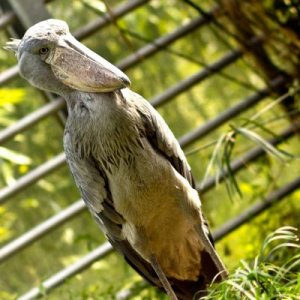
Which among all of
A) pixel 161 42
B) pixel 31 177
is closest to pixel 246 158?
pixel 161 42

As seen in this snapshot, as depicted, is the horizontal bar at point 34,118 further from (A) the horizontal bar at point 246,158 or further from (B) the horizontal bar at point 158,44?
(A) the horizontal bar at point 246,158

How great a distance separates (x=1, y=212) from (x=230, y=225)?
1.06 m

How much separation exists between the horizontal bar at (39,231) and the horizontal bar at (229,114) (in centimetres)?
59

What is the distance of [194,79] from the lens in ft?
13.2

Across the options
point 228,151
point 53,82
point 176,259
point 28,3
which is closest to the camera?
point 53,82

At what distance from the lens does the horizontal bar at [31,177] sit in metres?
3.80

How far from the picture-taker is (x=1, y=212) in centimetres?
390

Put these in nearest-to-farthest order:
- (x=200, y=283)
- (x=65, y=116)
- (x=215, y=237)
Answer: (x=200, y=283), (x=65, y=116), (x=215, y=237)

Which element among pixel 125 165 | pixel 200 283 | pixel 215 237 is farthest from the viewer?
pixel 215 237

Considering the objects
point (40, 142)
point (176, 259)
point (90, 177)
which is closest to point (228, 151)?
point (176, 259)

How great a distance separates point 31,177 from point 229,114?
98 cm

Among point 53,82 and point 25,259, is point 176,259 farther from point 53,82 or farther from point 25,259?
point 25,259

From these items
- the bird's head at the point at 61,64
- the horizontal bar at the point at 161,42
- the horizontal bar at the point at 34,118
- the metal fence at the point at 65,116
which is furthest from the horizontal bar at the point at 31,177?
the bird's head at the point at 61,64

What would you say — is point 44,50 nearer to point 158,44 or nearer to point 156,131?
point 156,131
